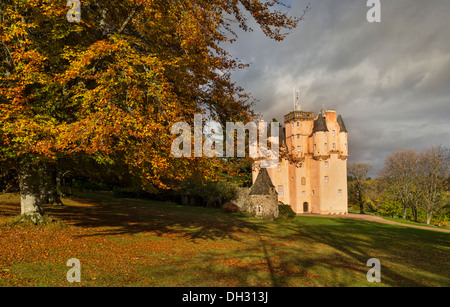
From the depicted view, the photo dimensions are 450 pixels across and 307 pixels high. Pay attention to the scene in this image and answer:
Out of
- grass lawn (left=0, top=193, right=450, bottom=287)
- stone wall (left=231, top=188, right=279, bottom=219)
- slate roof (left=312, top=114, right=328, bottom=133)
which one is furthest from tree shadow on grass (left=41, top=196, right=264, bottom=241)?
slate roof (left=312, top=114, right=328, bottom=133)

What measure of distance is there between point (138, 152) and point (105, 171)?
7682mm

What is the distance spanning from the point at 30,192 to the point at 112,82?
22.8 feet

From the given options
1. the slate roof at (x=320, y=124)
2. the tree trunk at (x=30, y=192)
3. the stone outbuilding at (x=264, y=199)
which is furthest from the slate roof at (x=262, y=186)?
the tree trunk at (x=30, y=192)

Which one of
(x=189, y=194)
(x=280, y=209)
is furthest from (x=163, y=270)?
(x=189, y=194)

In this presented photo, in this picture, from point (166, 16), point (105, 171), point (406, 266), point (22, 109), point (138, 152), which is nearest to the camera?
point (22, 109)

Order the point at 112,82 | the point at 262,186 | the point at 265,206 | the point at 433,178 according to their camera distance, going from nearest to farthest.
Result: the point at 112,82 → the point at 265,206 → the point at 262,186 → the point at 433,178

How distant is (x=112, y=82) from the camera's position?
9.14 m

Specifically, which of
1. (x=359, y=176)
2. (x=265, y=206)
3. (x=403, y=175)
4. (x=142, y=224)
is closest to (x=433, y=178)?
(x=403, y=175)

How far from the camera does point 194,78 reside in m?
11.3

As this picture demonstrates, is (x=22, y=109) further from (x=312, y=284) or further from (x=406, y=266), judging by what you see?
(x=406, y=266)

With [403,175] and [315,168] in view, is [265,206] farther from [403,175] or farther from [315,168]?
[403,175]

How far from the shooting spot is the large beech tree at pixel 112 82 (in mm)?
8594

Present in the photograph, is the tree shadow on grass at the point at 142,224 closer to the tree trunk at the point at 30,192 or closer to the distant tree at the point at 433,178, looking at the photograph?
the tree trunk at the point at 30,192

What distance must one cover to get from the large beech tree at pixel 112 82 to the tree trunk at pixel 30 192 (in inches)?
1.5
